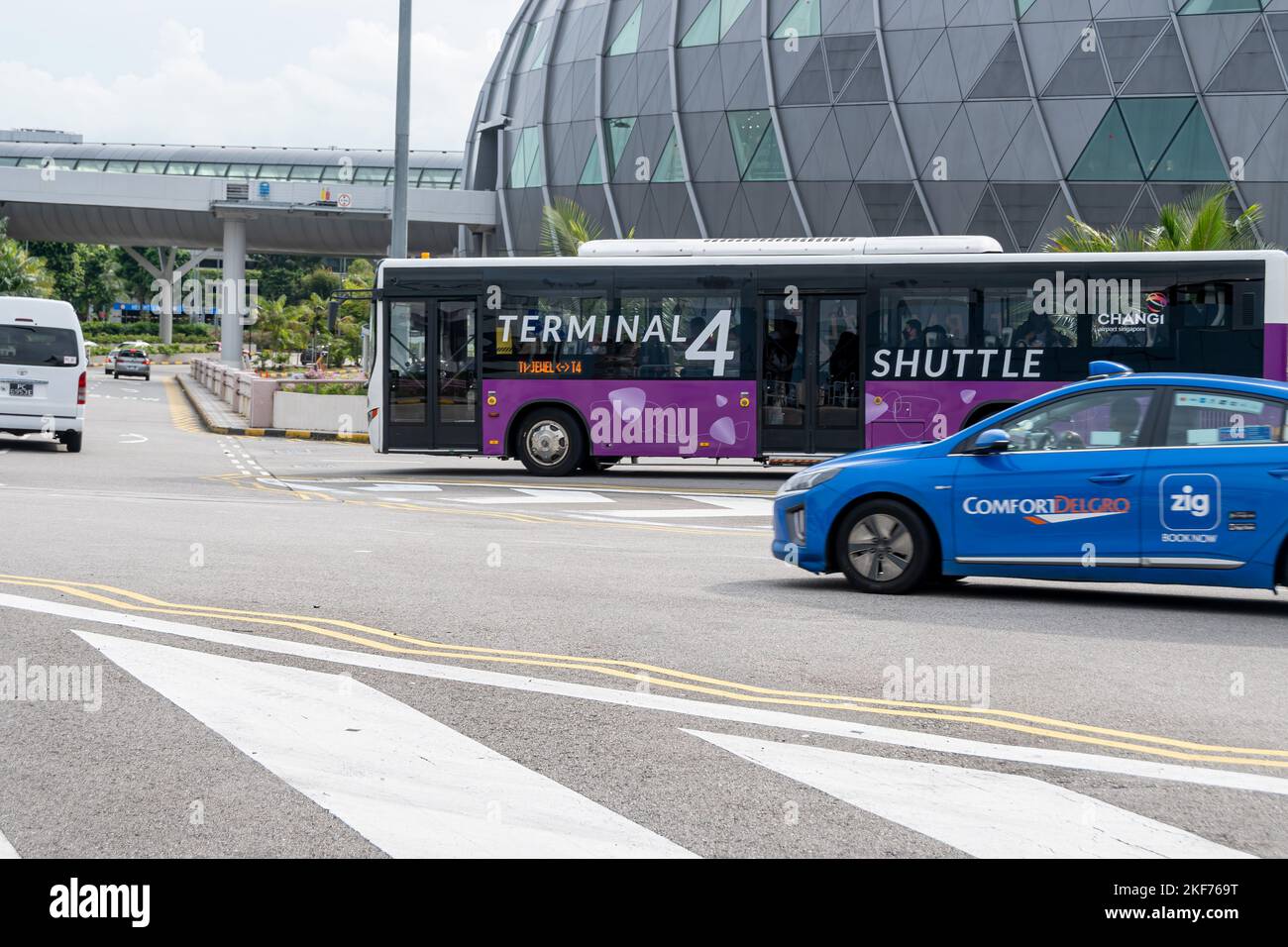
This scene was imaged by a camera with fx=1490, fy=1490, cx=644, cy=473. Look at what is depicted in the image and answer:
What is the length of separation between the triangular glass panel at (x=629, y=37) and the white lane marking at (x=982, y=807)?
3759 centimetres

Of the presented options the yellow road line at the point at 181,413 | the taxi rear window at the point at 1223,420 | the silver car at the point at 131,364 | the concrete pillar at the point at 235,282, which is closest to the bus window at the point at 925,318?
the taxi rear window at the point at 1223,420

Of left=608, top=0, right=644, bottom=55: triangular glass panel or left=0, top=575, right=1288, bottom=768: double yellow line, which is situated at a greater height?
left=608, top=0, right=644, bottom=55: triangular glass panel

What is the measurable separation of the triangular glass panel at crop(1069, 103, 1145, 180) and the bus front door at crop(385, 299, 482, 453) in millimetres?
18244

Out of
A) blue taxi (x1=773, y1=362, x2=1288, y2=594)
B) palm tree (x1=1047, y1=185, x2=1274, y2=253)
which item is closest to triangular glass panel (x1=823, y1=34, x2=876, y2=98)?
palm tree (x1=1047, y1=185, x2=1274, y2=253)

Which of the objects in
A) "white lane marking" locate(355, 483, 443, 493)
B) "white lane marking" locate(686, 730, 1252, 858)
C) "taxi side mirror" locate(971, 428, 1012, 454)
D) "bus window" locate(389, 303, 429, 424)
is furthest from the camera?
"bus window" locate(389, 303, 429, 424)

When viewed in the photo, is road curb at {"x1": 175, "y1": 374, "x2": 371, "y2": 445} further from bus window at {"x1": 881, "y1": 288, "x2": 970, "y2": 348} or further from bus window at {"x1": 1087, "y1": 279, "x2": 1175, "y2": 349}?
bus window at {"x1": 1087, "y1": 279, "x2": 1175, "y2": 349}

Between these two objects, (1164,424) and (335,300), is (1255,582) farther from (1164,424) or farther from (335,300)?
(335,300)

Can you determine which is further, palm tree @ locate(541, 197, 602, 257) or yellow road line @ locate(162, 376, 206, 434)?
palm tree @ locate(541, 197, 602, 257)

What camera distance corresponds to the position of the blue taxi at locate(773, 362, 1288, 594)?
916 cm

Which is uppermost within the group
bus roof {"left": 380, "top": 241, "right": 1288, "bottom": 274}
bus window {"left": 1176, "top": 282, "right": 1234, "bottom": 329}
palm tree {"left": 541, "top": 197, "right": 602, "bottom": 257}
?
palm tree {"left": 541, "top": 197, "right": 602, "bottom": 257}

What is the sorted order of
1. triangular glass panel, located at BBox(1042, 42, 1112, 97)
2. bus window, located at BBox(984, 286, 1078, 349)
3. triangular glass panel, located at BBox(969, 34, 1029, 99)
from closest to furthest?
bus window, located at BBox(984, 286, 1078, 349) < triangular glass panel, located at BBox(1042, 42, 1112, 97) < triangular glass panel, located at BBox(969, 34, 1029, 99)
